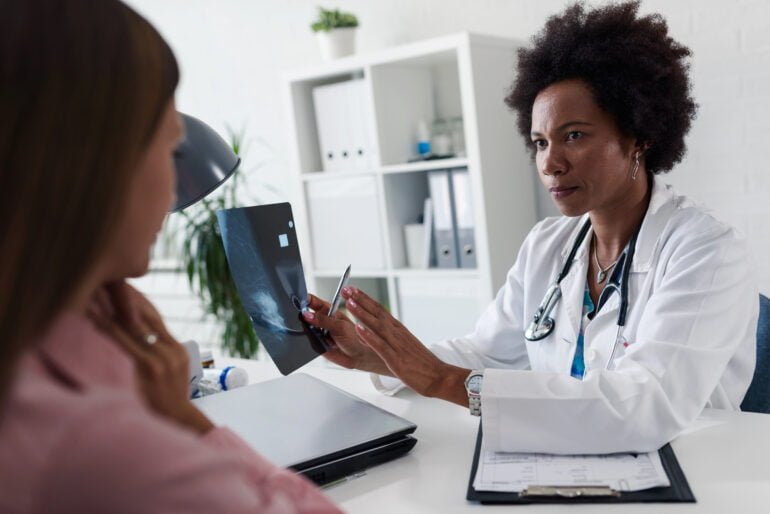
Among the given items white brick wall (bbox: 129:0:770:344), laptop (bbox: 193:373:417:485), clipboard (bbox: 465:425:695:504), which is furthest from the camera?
white brick wall (bbox: 129:0:770:344)

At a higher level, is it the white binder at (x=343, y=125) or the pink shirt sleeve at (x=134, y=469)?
the white binder at (x=343, y=125)

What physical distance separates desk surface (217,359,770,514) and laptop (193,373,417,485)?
3cm

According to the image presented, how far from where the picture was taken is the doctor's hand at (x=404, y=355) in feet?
4.28

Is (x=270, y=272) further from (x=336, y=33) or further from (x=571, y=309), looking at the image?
(x=336, y=33)

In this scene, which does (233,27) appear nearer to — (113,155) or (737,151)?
(737,151)

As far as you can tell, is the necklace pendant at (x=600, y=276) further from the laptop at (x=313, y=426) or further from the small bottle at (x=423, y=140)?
the small bottle at (x=423, y=140)

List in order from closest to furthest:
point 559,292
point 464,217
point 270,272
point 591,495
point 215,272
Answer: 1. point 591,495
2. point 270,272
3. point 559,292
4. point 464,217
5. point 215,272

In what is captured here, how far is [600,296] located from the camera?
160cm

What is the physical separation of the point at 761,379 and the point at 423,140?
5.85 ft

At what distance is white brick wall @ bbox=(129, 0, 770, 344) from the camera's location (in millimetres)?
2479

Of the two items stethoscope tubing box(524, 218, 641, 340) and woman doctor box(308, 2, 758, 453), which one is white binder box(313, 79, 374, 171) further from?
stethoscope tubing box(524, 218, 641, 340)

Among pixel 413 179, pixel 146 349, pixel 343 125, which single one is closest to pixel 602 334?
pixel 146 349

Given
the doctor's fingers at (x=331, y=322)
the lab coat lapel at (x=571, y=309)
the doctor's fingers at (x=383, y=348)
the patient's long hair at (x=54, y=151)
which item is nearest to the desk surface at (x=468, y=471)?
the doctor's fingers at (x=383, y=348)

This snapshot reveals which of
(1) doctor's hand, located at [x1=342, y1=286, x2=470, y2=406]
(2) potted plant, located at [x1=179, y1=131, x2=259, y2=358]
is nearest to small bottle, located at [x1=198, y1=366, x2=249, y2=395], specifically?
(1) doctor's hand, located at [x1=342, y1=286, x2=470, y2=406]
